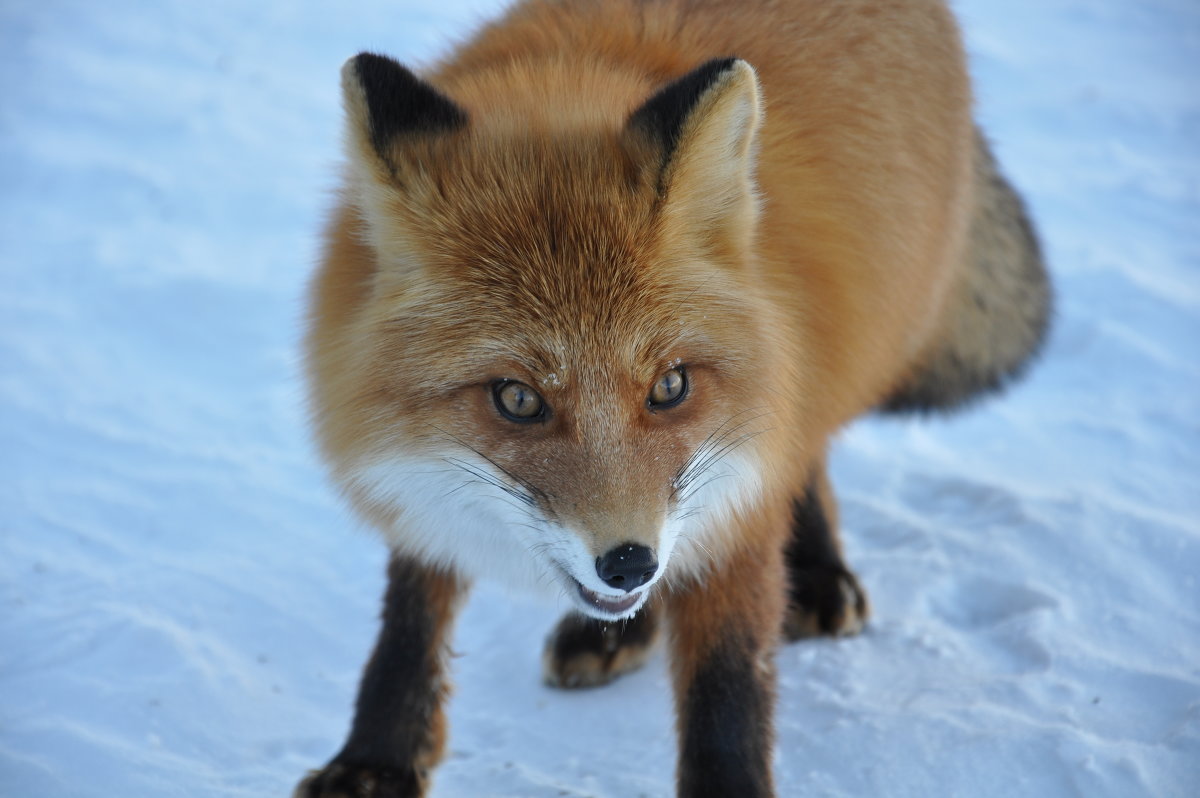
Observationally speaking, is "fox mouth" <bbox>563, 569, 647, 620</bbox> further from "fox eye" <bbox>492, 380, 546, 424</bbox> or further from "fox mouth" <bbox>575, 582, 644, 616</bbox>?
"fox eye" <bbox>492, 380, 546, 424</bbox>

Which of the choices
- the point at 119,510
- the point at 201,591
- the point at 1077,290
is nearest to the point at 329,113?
the point at 119,510

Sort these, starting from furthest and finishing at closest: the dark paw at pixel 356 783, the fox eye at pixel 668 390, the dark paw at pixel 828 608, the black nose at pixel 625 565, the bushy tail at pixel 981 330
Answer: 1. the bushy tail at pixel 981 330
2. the dark paw at pixel 828 608
3. the dark paw at pixel 356 783
4. the fox eye at pixel 668 390
5. the black nose at pixel 625 565

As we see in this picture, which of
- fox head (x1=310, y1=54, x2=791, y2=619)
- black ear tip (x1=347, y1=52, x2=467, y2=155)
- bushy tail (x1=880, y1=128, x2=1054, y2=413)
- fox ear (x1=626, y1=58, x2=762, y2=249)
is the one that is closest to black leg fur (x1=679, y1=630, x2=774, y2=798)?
fox head (x1=310, y1=54, x2=791, y2=619)

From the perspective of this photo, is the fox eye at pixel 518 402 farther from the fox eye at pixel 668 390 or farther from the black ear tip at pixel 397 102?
the black ear tip at pixel 397 102

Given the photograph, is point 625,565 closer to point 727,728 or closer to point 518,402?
point 518,402

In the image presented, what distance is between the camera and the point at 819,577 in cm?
373

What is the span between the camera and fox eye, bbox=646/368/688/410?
230 centimetres

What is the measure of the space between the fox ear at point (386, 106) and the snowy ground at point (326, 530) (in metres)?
0.65

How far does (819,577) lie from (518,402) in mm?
1883

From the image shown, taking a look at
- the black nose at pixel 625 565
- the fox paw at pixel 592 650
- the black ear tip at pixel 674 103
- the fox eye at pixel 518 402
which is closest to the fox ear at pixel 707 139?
the black ear tip at pixel 674 103

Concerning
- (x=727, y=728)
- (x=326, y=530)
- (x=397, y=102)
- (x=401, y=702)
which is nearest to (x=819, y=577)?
(x=727, y=728)

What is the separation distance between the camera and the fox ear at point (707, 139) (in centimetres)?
220

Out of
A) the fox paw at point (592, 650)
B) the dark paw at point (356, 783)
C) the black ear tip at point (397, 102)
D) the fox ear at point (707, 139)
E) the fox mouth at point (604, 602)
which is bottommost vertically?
the fox paw at point (592, 650)

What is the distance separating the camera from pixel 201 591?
3.78 metres
